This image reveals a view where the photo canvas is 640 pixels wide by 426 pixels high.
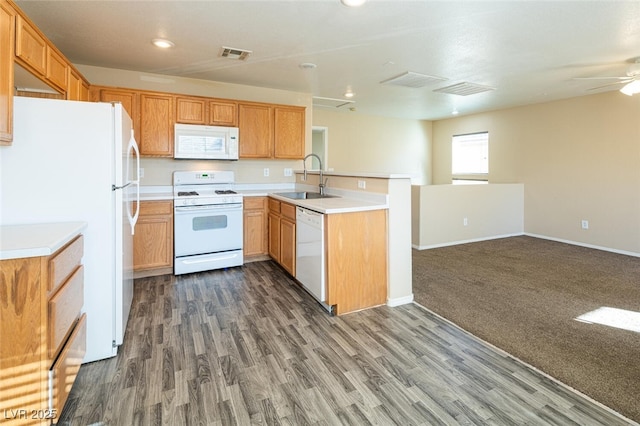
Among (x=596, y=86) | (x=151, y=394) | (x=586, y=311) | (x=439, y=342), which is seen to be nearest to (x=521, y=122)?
(x=596, y=86)

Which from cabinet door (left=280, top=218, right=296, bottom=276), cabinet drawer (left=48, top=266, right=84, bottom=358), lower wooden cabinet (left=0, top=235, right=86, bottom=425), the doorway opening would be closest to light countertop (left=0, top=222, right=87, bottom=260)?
lower wooden cabinet (left=0, top=235, right=86, bottom=425)

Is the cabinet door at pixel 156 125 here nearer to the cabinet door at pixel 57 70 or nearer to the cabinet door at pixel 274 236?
the cabinet door at pixel 57 70

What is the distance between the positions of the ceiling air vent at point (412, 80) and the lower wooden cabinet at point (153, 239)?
317cm

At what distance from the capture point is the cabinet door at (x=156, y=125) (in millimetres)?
3758

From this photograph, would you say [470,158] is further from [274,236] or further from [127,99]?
[127,99]

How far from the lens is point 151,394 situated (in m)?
1.75

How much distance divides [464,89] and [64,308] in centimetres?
512

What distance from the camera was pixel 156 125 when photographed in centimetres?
382

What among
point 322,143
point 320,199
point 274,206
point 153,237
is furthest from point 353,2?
point 322,143

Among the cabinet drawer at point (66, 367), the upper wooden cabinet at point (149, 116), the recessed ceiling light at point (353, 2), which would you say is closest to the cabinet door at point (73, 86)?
the upper wooden cabinet at point (149, 116)

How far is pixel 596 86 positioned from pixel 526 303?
3.59 m

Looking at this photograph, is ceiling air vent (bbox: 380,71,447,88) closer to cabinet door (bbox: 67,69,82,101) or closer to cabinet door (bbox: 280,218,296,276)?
cabinet door (bbox: 280,218,296,276)

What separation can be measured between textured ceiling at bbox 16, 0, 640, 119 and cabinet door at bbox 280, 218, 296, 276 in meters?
1.77

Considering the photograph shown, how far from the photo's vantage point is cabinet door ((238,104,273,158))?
4289mm
